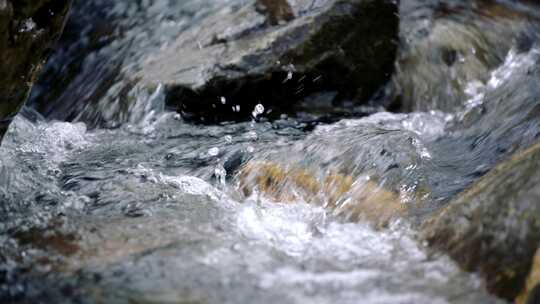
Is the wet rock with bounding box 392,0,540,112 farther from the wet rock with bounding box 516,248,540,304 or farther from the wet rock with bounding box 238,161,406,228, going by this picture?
the wet rock with bounding box 516,248,540,304

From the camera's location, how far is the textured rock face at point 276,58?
482 centimetres

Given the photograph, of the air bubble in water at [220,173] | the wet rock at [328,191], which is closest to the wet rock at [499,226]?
the wet rock at [328,191]

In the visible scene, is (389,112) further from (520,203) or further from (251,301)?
(251,301)

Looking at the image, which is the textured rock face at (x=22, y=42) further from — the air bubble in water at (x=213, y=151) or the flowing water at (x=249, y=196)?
the air bubble in water at (x=213, y=151)

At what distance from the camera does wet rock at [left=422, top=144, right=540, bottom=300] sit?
244cm

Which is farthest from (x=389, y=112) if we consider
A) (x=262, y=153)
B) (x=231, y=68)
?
(x=262, y=153)

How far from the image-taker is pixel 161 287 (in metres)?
2.42

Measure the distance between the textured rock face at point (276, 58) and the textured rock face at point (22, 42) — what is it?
169 centimetres

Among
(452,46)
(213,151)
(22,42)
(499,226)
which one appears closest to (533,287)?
(499,226)

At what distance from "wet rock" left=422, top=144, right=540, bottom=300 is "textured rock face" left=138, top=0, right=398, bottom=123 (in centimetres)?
216

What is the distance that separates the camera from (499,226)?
2600 millimetres

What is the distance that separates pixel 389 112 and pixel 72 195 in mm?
2539

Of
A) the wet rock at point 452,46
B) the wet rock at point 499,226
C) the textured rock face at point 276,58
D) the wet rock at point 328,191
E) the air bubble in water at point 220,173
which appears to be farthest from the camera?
the wet rock at point 452,46

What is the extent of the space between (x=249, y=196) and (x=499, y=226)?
1381 millimetres
